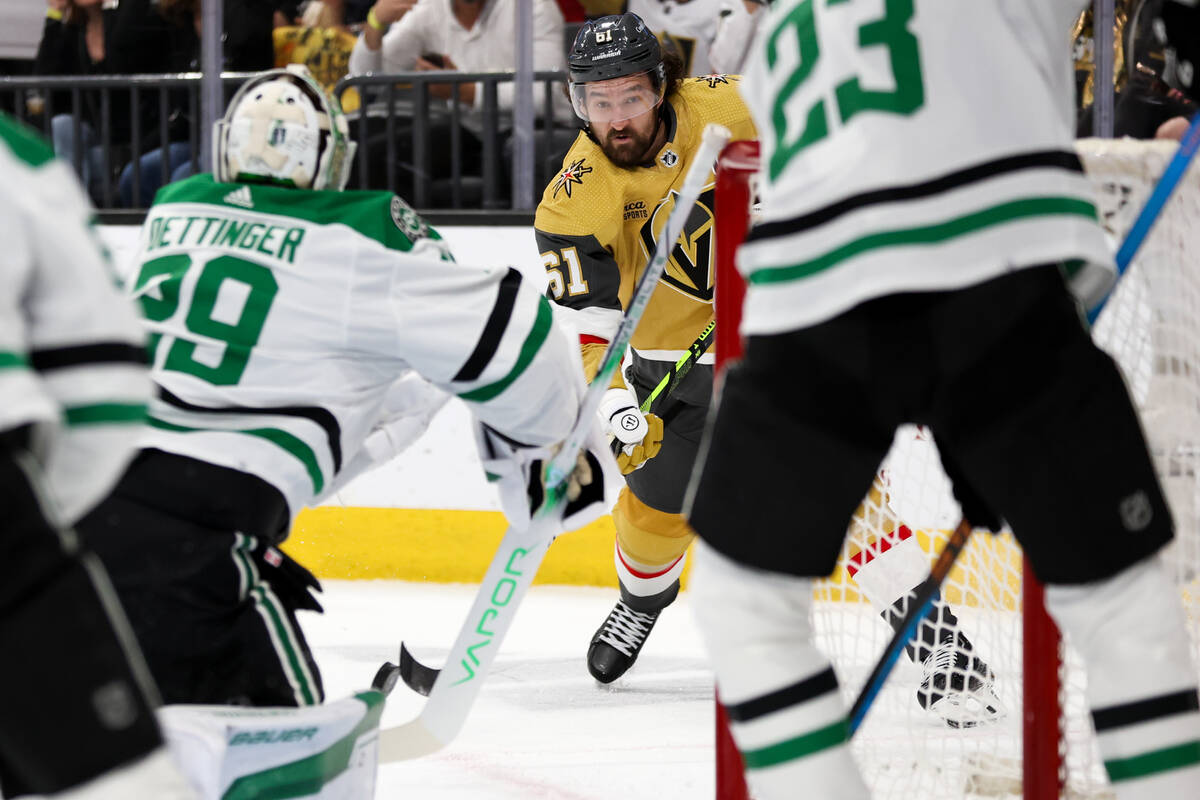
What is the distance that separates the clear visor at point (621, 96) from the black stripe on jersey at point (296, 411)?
1.26m

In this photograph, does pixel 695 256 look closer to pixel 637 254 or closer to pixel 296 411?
pixel 637 254

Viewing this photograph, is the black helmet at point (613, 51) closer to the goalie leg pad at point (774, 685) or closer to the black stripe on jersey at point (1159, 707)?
the goalie leg pad at point (774, 685)

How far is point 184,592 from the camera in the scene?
140 centimetres

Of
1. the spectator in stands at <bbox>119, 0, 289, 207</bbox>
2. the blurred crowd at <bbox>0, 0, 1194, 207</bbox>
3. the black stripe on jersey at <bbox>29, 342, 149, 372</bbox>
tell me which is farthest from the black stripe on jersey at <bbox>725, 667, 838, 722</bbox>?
the spectator in stands at <bbox>119, 0, 289, 207</bbox>

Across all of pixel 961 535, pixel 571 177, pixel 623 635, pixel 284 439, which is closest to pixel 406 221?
pixel 284 439

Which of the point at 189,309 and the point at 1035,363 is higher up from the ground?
the point at 1035,363

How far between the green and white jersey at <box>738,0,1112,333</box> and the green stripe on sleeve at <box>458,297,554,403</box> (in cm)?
44

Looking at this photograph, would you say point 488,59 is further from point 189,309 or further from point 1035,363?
point 1035,363

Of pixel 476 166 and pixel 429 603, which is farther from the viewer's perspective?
pixel 476 166

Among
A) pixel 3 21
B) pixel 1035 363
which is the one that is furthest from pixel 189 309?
pixel 3 21

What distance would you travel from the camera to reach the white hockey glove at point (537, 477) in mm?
1667

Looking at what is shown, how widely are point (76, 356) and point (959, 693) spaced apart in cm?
127

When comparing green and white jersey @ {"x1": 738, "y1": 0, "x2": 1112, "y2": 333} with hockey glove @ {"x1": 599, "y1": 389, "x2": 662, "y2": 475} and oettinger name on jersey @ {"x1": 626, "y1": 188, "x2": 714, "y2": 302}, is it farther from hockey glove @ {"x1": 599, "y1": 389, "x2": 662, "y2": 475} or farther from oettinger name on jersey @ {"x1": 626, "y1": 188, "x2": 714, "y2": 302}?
oettinger name on jersey @ {"x1": 626, "y1": 188, "x2": 714, "y2": 302}

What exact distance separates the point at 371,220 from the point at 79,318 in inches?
23.2
